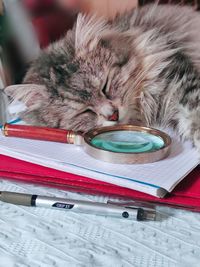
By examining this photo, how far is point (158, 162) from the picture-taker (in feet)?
2.70

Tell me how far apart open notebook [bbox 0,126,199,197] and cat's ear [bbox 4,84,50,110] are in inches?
7.9

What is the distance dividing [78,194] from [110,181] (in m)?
0.09

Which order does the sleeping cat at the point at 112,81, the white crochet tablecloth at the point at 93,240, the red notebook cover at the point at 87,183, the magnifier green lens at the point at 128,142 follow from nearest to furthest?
1. the white crochet tablecloth at the point at 93,240
2. the red notebook cover at the point at 87,183
3. the magnifier green lens at the point at 128,142
4. the sleeping cat at the point at 112,81

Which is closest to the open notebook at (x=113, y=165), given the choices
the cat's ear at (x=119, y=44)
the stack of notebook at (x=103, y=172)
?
the stack of notebook at (x=103, y=172)

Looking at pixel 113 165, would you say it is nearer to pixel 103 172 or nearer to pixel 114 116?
pixel 103 172

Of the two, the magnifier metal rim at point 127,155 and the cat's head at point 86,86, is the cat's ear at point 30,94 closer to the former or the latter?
the cat's head at point 86,86

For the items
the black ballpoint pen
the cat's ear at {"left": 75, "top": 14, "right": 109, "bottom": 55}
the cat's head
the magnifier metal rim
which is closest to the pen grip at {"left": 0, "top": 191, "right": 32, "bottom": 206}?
the black ballpoint pen

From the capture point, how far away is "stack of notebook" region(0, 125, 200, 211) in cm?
74

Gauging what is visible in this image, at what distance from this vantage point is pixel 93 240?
680mm

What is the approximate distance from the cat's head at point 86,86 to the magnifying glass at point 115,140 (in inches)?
5.4

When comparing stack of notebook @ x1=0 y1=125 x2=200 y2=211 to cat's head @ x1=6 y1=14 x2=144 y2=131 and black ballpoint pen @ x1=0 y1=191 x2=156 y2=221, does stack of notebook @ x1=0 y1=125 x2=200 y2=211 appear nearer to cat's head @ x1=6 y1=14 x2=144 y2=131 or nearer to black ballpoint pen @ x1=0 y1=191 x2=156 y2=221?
black ballpoint pen @ x1=0 y1=191 x2=156 y2=221

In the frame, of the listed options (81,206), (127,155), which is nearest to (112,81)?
(127,155)

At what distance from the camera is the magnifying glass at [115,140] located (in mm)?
817

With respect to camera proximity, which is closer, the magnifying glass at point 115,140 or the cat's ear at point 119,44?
the magnifying glass at point 115,140
